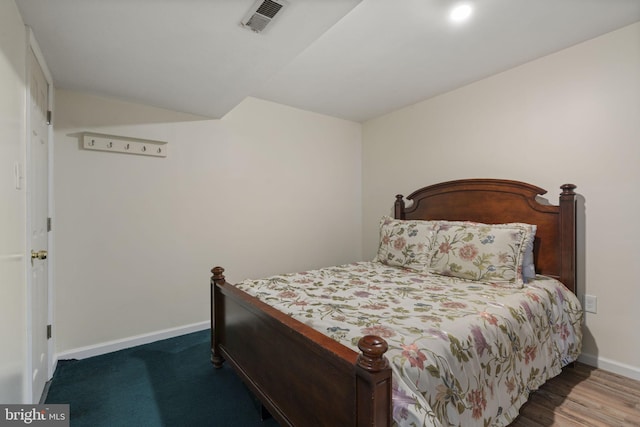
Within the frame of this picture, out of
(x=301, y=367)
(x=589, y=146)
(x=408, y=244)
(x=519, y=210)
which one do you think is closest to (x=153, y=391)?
(x=301, y=367)

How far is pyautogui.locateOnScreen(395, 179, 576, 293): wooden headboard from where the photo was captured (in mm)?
2205

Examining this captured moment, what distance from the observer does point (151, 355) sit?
2420mm

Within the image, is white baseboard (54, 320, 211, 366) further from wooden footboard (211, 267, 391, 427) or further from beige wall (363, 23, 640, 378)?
beige wall (363, 23, 640, 378)

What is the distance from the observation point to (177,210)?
2.80 m

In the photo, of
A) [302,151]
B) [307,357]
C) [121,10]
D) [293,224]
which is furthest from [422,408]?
[302,151]

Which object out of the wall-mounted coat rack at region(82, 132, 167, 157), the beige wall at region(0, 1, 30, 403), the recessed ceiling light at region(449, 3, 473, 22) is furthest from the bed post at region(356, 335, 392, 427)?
the wall-mounted coat rack at region(82, 132, 167, 157)

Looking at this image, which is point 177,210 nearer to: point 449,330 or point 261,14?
point 261,14

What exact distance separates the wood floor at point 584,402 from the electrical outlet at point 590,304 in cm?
41

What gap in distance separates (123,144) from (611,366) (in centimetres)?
408

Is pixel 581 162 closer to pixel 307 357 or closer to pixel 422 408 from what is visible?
pixel 422 408

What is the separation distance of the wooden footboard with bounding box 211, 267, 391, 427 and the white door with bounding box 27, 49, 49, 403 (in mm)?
1014

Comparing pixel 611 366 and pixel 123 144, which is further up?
pixel 123 144

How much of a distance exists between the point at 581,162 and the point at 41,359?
13.0ft

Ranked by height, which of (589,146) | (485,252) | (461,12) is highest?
(461,12)
